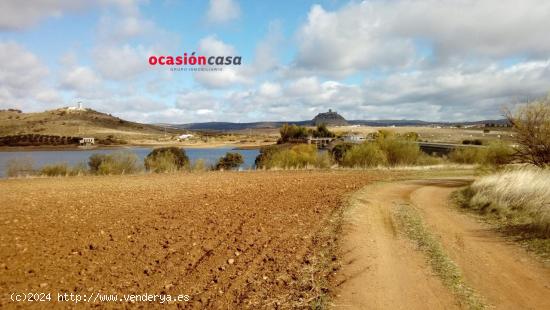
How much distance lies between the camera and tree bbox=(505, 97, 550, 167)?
17.6 meters

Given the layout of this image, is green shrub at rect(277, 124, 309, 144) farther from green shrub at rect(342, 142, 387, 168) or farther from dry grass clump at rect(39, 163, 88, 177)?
dry grass clump at rect(39, 163, 88, 177)

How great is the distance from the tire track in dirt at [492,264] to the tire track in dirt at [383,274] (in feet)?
2.44

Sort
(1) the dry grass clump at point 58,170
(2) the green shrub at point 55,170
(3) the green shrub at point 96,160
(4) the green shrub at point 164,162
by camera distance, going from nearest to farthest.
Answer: (1) the dry grass clump at point 58,170 < (2) the green shrub at point 55,170 < (4) the green shrub at point 164,162 < (3) the green shrub at point 96,160

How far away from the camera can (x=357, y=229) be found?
9977mm

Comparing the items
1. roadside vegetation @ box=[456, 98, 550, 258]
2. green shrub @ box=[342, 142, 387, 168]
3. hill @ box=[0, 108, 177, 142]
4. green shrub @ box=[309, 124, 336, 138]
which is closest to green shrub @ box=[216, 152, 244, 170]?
green shrub @ box=[342, 142, 387, 168]

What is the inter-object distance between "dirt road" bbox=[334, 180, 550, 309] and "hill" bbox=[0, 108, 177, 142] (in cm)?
10898

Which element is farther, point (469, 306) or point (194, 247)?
point (194, 247)

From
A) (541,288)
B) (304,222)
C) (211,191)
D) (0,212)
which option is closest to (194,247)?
(304,222)

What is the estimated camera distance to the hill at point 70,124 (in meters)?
114

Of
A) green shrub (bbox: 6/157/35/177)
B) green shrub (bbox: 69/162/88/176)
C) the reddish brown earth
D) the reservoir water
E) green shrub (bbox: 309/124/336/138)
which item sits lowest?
the reservoir water

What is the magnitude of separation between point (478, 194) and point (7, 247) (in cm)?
1419

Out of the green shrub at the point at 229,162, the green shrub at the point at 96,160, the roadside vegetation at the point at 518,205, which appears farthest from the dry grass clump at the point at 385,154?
the green shrub at the point at 96,160

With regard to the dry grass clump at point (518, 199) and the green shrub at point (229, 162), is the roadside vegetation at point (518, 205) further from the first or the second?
the green shrub at point (229, 162)

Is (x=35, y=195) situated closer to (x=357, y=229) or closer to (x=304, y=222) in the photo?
(x=304, y=222)
